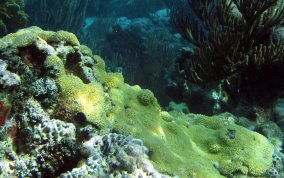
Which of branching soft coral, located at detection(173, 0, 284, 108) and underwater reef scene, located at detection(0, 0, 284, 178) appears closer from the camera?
underwater reef scene, located at detection(0, 0, 284, 178)

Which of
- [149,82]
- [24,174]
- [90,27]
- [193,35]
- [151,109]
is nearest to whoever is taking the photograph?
[24,174]

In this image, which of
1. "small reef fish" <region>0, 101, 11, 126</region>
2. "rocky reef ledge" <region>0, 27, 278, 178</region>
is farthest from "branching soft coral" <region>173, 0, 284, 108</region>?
"small reef fish" <region>0, 101, 11, 126</region>

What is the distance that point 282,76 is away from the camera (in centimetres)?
472

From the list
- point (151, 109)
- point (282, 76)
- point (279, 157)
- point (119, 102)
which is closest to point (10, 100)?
point (119, 102)

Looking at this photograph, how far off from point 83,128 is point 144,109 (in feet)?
2.91

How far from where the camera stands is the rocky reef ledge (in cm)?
221

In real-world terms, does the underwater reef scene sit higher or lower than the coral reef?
higher

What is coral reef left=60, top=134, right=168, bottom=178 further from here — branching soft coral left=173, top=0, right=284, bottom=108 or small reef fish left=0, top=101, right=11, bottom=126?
branching soft coral left=173, top=0, right=284, bottom=108

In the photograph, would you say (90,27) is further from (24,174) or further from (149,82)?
(24,174)

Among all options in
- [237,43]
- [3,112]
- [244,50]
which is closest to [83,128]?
[3,112]

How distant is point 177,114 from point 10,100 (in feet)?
7.51

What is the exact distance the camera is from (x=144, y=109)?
3.16 m

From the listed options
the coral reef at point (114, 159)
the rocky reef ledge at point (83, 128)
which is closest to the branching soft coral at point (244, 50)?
the rocky reef ledge at point (83, 128)

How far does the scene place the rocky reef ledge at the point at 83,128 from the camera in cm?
221
